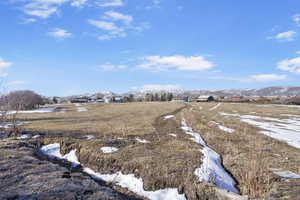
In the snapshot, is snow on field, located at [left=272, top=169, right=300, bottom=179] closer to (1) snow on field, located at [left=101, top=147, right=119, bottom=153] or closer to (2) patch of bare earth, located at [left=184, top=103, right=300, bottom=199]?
(2) patch of bare earth, located at [left=184, top=103, right=300, bottom=199]

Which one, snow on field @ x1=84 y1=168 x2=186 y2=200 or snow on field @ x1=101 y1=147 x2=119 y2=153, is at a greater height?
snow on field @ x1=101 y1=147 x2=119 y2=153

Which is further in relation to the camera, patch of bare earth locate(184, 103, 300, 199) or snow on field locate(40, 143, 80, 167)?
snow on field locate(40, 143, 80, 167)

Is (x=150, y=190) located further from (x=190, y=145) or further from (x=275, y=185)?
(x=190, y=145)

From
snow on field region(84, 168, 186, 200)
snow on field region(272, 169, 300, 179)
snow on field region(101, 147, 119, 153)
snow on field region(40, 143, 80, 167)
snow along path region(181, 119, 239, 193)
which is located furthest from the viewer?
snow on field region(101, 147, 119, 153)

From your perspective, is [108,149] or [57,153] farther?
[57,153]

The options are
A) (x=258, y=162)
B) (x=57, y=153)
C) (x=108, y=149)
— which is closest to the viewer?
(x=258, y=162)

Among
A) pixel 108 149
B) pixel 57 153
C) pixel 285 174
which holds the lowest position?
pixel 57 153

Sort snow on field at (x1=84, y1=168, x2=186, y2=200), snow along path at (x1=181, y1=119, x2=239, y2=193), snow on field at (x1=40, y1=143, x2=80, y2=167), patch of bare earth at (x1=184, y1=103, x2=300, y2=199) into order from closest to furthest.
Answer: patch of bare earth at (x1=184, y1=103, x2=300, y2=199) → snow on field at (x1=84, y1=168, x2=186, y2=200) → snow along path at (x1=181, y1=119, x2=239, y2=193) → snow on field at (x1=40, y1=143, x2=80, y2=167)

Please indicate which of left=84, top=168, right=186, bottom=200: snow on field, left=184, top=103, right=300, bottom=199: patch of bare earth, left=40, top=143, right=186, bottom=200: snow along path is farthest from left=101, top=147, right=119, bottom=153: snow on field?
left=184, top=103, right=300, bottom=199: patch of bare earth

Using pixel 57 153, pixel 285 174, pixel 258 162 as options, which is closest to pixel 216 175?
pixel 258 162

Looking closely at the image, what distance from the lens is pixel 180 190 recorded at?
5.81m

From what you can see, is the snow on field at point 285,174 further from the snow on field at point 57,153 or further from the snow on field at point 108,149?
the snow on field at point 57,153

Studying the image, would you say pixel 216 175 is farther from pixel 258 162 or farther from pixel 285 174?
pixel 285 174

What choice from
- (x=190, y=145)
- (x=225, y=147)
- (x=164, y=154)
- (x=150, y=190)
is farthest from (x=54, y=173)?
(x=225, y=147)
